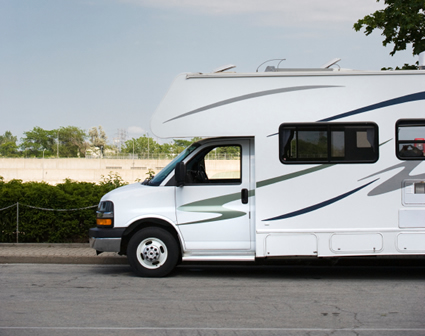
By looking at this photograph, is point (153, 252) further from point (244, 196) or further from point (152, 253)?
point (244, 196)

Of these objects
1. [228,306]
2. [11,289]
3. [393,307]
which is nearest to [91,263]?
[11,289]

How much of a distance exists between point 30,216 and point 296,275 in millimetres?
6484

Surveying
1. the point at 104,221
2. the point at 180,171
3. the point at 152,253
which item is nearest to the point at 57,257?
the point at 104,221

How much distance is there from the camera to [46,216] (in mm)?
12875

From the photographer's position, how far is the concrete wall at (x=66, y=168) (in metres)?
69.9

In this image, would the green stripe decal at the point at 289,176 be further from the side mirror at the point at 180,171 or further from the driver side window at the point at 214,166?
the side mirror at the point at 180,171

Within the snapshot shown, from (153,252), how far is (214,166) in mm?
1751

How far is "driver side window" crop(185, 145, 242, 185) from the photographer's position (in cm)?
935

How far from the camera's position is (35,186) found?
13.3 meters

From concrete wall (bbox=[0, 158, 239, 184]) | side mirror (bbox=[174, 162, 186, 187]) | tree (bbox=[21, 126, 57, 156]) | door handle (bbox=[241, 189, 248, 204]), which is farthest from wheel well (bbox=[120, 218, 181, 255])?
tree (bbox=[21, 126, 57, 156])

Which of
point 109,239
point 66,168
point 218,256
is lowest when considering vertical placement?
point 218,256

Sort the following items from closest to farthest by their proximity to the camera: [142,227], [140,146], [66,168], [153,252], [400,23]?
1. [153,252]
2. [142,227]
3. [400,23]
4. [66,168]
5. [140,146]

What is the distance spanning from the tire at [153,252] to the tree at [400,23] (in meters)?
9.06

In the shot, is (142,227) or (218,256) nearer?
(218,256)
